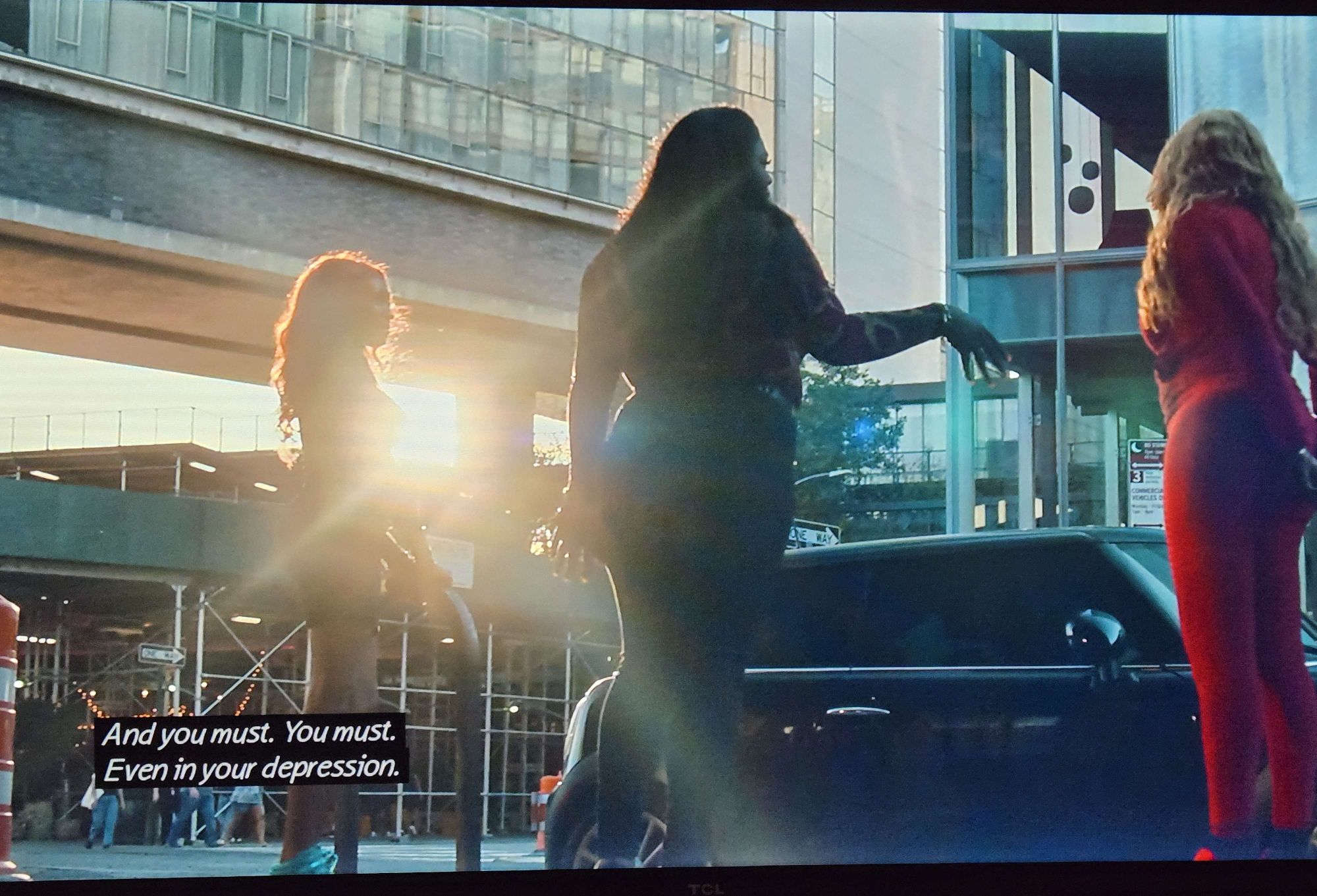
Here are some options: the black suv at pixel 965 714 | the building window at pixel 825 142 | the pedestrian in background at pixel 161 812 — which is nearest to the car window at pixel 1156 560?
the black suv at pixel 965 714

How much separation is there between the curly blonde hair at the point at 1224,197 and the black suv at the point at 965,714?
55 cm

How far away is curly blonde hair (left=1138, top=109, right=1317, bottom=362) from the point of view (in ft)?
10.6

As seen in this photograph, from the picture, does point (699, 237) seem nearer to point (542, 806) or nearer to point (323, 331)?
point (323, 331)

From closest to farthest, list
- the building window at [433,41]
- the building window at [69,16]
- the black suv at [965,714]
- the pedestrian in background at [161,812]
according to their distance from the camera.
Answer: the black suv at [965,714] → the pedestrian in background at [161,812] → the building window at [69,16] → the building window at [433,41]

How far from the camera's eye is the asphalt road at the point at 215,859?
3014mm

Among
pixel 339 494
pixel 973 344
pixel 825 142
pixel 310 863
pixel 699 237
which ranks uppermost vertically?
pixel 825 142

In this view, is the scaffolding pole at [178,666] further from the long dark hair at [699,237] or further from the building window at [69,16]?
the building window at [69,16]

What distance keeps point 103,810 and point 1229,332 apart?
2.47m

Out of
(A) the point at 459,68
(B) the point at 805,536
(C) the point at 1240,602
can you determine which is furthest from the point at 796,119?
(C) the point at 1240,602

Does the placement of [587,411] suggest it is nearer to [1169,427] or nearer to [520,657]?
[520,657]

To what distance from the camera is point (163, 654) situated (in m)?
3.04

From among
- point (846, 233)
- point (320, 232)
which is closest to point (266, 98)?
point (320, 232)

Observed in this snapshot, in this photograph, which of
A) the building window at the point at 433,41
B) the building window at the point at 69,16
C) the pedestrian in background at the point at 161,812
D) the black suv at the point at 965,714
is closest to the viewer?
the black suv at the point at 965,714
